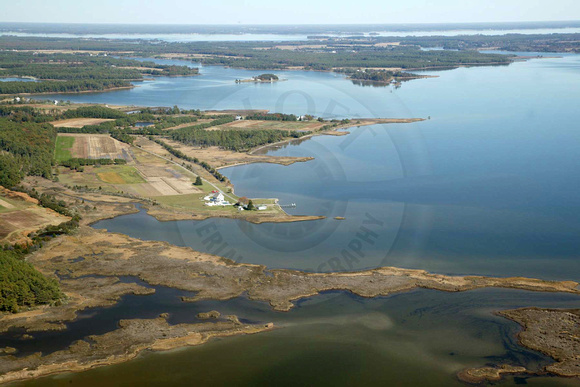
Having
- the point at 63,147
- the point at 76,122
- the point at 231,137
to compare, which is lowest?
the point at 63,147

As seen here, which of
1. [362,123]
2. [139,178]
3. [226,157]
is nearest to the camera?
[139,178]

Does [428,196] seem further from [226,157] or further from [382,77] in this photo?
[382,77]

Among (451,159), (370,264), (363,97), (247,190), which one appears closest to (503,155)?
(451,159)

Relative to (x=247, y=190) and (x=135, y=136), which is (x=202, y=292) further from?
(x=135, y=136)

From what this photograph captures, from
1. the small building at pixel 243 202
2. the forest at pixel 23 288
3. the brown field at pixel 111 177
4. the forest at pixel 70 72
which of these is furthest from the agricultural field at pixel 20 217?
the forest at pixel 70 72

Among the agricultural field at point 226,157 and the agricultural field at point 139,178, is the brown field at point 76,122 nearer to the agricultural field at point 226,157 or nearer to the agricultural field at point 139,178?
the agricultural field at point 226,157

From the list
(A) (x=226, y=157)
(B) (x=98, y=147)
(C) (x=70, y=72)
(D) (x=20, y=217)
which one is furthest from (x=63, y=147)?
(C) (x=70, y=72)
